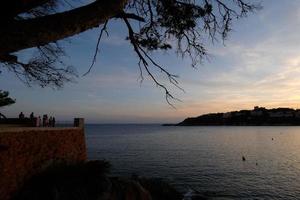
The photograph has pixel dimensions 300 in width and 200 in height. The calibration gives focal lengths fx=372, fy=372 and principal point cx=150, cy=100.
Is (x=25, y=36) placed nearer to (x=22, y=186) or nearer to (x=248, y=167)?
(x=22, y=186)

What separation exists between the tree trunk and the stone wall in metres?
13.4

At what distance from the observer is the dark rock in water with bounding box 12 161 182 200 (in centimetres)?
1666

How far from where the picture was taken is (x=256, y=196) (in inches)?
1490

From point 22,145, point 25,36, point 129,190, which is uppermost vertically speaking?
point 25,36

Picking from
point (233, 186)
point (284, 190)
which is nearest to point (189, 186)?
point (233, 186)

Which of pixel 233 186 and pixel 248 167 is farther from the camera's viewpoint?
pixel 248 167

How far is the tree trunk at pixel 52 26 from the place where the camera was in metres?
3.59

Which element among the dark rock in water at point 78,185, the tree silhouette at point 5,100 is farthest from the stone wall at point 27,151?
the tree silhouette at point 5,100

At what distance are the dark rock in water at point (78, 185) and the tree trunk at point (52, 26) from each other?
1369cm

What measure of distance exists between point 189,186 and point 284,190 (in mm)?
10428

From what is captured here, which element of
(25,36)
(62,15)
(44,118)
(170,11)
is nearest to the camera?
(25,36)

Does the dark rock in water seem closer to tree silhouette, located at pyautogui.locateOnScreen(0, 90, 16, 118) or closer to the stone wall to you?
the stone wall

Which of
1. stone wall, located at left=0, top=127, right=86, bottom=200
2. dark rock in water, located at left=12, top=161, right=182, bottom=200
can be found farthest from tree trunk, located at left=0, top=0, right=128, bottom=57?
dark rock in water, located at left=12, top=161, right=182, bottom=200

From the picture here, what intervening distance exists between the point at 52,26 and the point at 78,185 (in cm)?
1478
